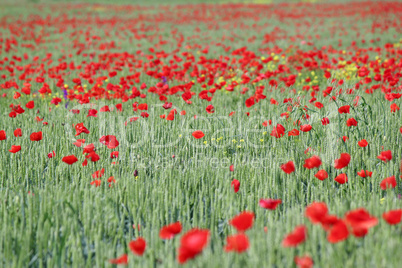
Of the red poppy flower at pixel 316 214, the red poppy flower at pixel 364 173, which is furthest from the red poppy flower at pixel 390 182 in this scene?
the red poppy flower at pixel 316 214

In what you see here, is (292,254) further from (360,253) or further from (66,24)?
(66,24)

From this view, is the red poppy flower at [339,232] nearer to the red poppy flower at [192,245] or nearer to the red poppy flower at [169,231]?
the red poppy flower at [192,245]

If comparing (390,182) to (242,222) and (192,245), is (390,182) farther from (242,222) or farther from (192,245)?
(192,245)

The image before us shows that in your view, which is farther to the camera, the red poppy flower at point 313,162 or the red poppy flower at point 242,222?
the red poppy flower at point 313,162

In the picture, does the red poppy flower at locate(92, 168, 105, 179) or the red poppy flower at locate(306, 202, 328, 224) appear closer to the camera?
the red poppy flower at locate(306, 202, 328, 224)

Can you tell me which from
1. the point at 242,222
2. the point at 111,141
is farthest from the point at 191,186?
the point at 242,222

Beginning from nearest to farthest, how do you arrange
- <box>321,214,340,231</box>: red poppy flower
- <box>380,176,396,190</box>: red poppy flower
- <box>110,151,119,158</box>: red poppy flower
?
<box>321,214,340,231</box>: red poppy flower → <box>380,176,396,190</box>: red poppy flower → <box>110,151,119,158</box>: red poppy flower

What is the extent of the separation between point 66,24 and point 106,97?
40.4 ft

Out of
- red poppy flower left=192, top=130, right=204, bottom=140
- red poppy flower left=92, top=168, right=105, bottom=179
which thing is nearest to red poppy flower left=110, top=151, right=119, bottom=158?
red poppy flower left=92, top=168, right=105, bottom=179

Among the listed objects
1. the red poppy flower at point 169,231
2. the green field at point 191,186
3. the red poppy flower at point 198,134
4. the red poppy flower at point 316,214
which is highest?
the red poppy flower at point 316,214

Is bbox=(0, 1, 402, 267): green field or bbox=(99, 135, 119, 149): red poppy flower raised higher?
bbox=(99, 135, 119, 149): red poppy flower

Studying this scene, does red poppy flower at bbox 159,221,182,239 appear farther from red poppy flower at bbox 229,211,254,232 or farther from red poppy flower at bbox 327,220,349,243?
red poppy flower at bbox 327,220,349,243

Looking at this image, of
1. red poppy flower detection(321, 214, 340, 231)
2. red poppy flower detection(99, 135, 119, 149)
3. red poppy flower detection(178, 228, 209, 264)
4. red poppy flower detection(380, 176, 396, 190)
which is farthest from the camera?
red poppy flower detection(99, 135, 119, 149)

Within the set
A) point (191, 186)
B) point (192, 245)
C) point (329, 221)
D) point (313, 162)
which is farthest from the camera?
point (191, 186)
